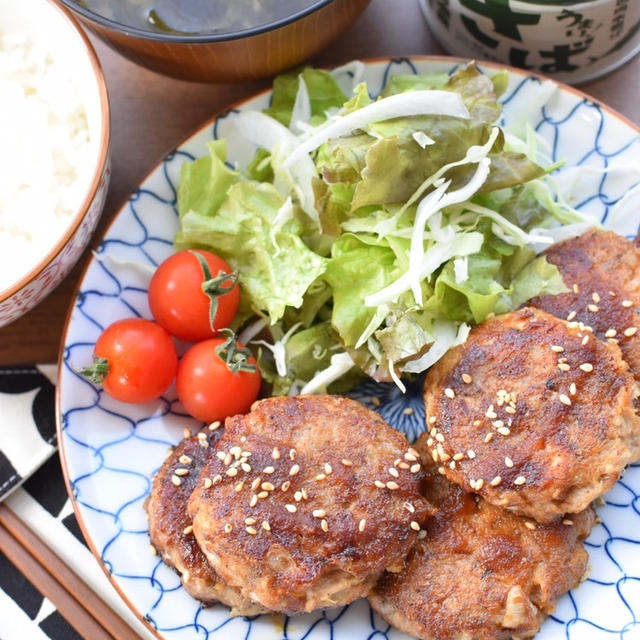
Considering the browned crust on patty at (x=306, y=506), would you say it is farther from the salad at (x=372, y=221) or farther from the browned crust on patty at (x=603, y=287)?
the browned crust on patty at (x=603, y=287)

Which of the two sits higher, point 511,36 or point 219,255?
point 511,36

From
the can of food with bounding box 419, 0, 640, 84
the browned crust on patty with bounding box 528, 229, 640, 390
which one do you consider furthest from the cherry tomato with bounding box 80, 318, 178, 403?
the can of food with bounding box 419, 0, 640, 84

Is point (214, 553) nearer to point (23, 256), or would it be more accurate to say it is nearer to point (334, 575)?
point (334, 575)

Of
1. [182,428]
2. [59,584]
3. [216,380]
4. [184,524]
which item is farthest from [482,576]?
[59,584]

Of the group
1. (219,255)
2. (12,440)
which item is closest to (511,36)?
(219,255)

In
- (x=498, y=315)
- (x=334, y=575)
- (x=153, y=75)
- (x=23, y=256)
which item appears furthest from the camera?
(x=153, y=75)

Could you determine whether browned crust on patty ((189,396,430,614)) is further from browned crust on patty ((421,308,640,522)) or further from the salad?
the salad
